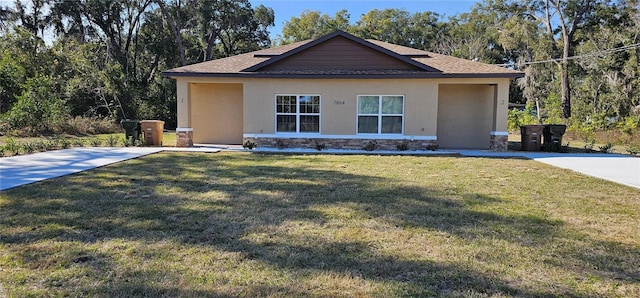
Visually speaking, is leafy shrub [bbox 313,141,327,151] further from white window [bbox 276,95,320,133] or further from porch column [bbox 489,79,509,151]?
porch column [bbox 489,79,509,151]

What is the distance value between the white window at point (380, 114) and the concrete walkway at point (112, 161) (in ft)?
3.77

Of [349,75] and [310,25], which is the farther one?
[310,25]

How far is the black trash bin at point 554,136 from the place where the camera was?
14.0 meters

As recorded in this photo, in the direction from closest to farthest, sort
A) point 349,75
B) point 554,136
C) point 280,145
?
point 349,75, point 554,136, point 280,145

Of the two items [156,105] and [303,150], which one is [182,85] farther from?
[156,105]

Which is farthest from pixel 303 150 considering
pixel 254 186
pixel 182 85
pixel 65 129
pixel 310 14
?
pixel 310 14

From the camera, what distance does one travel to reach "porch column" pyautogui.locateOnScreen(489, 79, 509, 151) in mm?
13820

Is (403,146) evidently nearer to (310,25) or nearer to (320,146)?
(320,146)

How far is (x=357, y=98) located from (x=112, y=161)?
808 cm

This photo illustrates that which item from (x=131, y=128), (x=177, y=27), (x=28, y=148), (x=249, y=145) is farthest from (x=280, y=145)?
(x=177, y=27)

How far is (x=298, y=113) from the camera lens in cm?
1457

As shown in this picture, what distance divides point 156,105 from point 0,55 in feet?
29.2

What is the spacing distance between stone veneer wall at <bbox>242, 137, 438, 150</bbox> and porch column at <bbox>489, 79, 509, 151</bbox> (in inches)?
82.3

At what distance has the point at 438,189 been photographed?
717 cm
